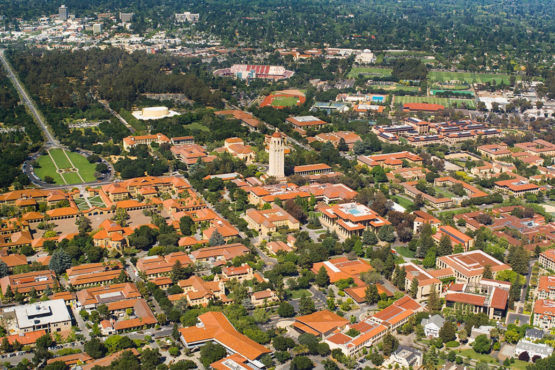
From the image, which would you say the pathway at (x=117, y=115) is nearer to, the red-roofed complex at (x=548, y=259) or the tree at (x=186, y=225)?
the tree at (x=186, y=225)

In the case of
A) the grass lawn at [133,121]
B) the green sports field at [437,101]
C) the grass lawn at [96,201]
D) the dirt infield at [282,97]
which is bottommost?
the green sports field at [437,101]

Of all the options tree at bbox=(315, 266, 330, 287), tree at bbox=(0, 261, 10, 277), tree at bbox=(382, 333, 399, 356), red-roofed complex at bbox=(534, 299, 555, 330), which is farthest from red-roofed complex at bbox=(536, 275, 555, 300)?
tree at bbox=(0, 261, 10, 277)

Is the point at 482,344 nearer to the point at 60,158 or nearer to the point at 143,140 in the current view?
the point at 143,140

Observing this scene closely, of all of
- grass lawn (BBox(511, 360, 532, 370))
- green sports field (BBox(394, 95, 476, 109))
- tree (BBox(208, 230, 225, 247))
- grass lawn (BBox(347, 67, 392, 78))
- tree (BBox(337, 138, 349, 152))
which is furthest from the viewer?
grass lawn (BBox(347, 67, 392, 78))

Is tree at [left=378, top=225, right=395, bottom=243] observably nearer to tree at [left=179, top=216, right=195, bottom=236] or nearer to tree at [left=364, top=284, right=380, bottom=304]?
tree at [left=364, top=284, right=380, bottom=304]

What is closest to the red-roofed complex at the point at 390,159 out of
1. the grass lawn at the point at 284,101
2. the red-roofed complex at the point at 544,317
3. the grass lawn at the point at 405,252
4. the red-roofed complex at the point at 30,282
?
the grass lawn at the point at 405,252

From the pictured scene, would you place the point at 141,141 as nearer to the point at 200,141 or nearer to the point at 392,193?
the point at 200,141

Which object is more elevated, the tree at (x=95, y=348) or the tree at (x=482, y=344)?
the tree at (x=95, y=348)
